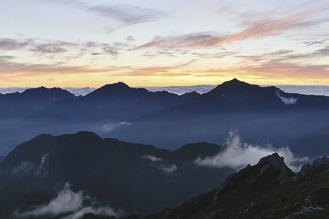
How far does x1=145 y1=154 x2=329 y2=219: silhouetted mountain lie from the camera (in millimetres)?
83062

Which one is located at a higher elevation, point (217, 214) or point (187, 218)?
point (217, 214)

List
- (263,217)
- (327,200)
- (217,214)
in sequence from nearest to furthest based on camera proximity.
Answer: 1. (327,200)
2. (263,217)
3. (217,214)

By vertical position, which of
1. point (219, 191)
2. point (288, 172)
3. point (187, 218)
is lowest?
point (187, 218)

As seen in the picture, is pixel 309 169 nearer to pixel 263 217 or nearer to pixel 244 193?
pixel 244 193

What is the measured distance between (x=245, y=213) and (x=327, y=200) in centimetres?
3525

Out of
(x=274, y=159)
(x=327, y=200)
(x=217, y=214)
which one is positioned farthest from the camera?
(x=274, y=159)

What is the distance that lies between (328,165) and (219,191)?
60611 mm

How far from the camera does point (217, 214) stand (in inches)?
5684

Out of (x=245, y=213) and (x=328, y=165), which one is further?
(x=328, y=165)

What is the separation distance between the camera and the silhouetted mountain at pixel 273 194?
Answer: 8306 cm

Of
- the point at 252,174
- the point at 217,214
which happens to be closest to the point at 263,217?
the point at 217,214

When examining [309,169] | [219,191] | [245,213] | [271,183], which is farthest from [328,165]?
[219,191]

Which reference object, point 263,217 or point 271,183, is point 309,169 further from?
point 263,217

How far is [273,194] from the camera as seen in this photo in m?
127
